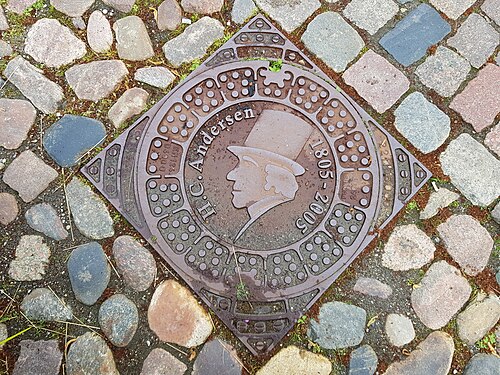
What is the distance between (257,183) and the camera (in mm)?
2477

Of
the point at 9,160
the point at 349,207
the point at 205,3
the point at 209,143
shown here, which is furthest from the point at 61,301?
the point at 205,3

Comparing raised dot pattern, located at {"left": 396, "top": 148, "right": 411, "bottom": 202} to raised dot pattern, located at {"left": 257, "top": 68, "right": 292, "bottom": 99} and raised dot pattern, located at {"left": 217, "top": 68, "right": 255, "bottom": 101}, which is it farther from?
raised dot pattern, located at {"left": 217, "top": 68, "right": 255, "bottom": 101}

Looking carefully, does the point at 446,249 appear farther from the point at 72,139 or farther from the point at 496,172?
the point at 72,139

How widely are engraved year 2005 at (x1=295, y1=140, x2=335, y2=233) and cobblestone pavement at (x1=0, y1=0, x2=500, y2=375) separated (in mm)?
300

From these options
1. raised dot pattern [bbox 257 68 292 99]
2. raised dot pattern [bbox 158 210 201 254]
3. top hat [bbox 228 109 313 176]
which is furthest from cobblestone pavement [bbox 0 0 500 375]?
top hat [bbox 228 109 313 176]

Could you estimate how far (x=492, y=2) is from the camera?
2861 millimetres

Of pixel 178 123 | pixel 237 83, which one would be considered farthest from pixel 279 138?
pixel 178 123

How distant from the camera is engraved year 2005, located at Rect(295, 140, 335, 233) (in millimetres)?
2457

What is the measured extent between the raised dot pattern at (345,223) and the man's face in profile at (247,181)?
0.37 m

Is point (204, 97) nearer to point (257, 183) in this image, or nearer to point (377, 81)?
point (257, 183)

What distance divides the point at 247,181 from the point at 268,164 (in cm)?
13

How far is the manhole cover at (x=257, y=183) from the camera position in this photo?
2.38m

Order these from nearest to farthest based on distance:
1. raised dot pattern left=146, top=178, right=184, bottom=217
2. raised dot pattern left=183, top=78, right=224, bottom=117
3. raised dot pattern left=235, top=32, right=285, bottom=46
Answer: raised dot pattern left=146, top=178, right=184, bottom=217, raised dot pattern left=183, top=78, right=224, bottom=117, raised dot pattern left=235, top=32, right=285, bottom=46

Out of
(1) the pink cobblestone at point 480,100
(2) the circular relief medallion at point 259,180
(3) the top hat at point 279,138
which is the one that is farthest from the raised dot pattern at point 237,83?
(1) the pink cobblestone at point 480,100
